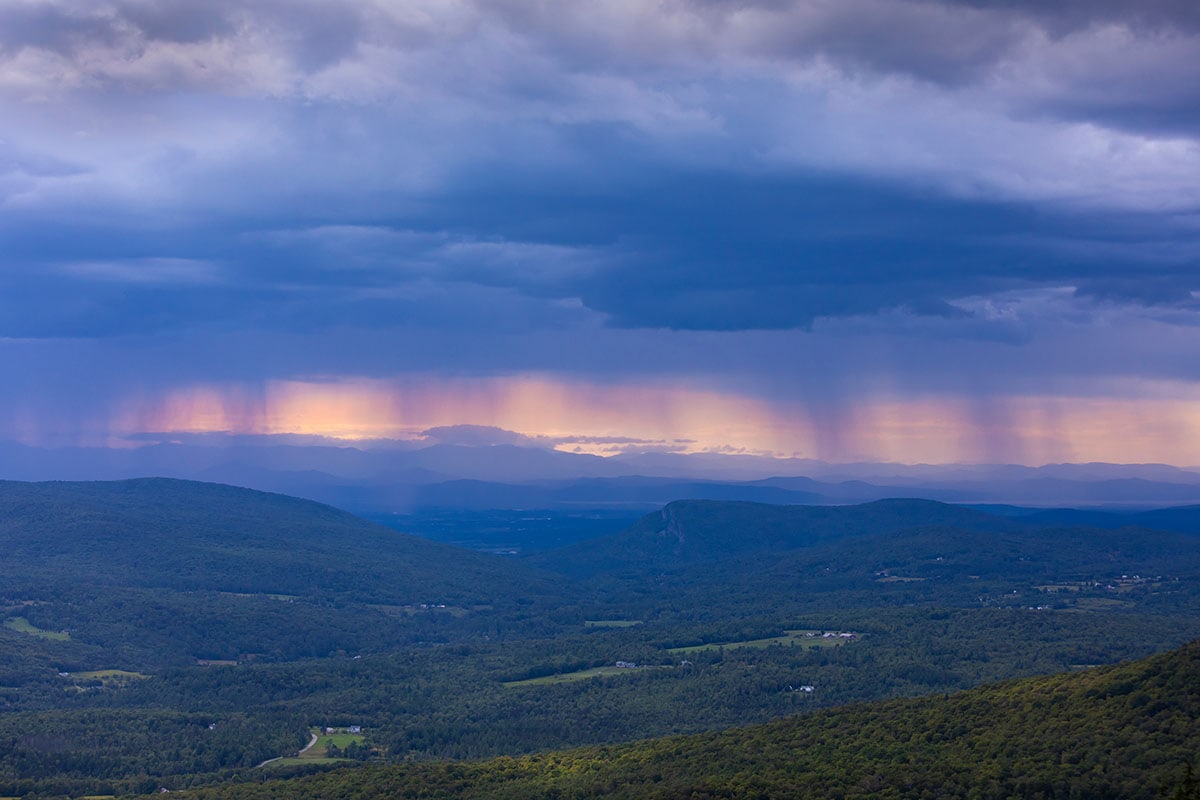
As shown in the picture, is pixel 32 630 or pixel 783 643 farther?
pixel 32 630

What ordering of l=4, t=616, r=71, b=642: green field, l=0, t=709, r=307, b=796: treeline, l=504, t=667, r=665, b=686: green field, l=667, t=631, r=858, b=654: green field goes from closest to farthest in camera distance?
l=0, t=709, r=307, b=796: treeline
l=504, t=667, r=665, b=686: green field
l=667, t=631, r=858, b=654: green field
l=4, t=616, r=71, b=642: green field

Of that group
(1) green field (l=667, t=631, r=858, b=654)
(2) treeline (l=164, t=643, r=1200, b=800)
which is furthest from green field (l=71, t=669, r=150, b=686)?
(2) treeline (l=164, t=643, r=1200, b=800)

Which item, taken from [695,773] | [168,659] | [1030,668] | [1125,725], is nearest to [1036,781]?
[1125,725]

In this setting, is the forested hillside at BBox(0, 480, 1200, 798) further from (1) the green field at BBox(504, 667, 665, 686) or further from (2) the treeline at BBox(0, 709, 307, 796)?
(1) the green field at BBox(504, 667, 665, 686)

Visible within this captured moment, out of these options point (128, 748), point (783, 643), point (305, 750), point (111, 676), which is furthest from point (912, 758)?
point (111, 676)

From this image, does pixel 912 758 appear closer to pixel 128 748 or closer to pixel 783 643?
pixel 128 748

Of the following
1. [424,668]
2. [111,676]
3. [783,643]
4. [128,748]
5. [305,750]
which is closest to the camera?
[128,748]

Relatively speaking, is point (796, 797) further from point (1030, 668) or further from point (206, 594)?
point (206, 594)
